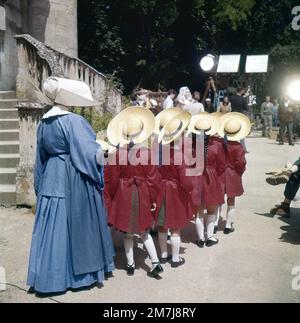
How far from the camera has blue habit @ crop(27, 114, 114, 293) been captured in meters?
4.33

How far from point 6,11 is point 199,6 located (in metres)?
17.4

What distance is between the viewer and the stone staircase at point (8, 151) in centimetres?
739

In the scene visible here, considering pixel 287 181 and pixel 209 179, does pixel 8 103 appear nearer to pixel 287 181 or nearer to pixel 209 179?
pixel 209 179

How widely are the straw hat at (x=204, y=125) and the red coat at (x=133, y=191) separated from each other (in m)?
1.32

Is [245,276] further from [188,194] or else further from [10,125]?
[10,125]

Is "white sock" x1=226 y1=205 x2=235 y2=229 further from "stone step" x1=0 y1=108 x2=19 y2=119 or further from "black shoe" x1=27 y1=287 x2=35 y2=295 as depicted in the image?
"stone step" x1=0 y1=108 x2=19 y2=119

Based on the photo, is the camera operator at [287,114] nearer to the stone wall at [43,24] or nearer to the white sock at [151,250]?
the stone wall at [43,24]

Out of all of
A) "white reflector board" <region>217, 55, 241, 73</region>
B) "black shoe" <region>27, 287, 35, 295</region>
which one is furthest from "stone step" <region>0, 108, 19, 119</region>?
"white reflector board" <region>217, 55, 241, 73</region>

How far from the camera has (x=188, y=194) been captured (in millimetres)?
5250

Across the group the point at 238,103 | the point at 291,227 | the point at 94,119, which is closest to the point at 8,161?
the point at 94,119

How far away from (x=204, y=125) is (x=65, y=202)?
7.83 feet

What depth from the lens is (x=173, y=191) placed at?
16.8ft

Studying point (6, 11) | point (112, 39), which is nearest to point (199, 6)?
point (112, 39)
